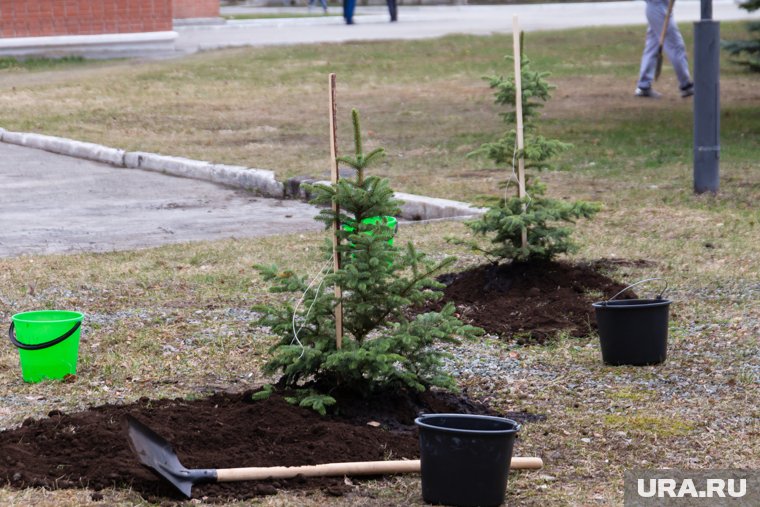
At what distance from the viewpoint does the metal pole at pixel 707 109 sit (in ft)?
34.6

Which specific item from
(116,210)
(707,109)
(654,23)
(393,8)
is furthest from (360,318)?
(393,8)

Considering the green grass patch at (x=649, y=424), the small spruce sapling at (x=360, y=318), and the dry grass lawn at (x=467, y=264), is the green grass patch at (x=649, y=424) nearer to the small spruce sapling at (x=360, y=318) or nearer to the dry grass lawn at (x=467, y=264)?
the dry grass lawn at (x=467, y=264)

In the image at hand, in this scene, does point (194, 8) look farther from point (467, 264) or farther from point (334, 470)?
point (334, 470)

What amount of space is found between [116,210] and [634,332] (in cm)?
650

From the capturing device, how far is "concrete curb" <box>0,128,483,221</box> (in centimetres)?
1062

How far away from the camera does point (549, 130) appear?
15.0 m

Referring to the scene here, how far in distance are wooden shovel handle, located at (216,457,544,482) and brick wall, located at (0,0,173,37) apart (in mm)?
20028

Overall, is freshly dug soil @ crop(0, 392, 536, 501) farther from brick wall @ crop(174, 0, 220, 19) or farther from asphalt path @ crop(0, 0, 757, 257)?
brick wall @ crop(174, 0, 220, 19)

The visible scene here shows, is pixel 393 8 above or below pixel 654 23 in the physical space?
above

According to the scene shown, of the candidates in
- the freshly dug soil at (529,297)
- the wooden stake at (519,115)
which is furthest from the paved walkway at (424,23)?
the wooden stake at (519,115)

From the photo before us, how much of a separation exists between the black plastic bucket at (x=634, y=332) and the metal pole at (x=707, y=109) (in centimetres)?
473

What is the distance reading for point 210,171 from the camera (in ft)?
42.6

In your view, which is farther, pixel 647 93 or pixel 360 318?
pixel 647 93

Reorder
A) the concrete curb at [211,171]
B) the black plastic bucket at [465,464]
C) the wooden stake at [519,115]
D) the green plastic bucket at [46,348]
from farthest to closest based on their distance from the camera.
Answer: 1. the concrete curb at [211,171]
2. the wooden stake at [519,115]
3. the green plastic bucket at [46,348]
4. the black plastic bucket at [465,464]
